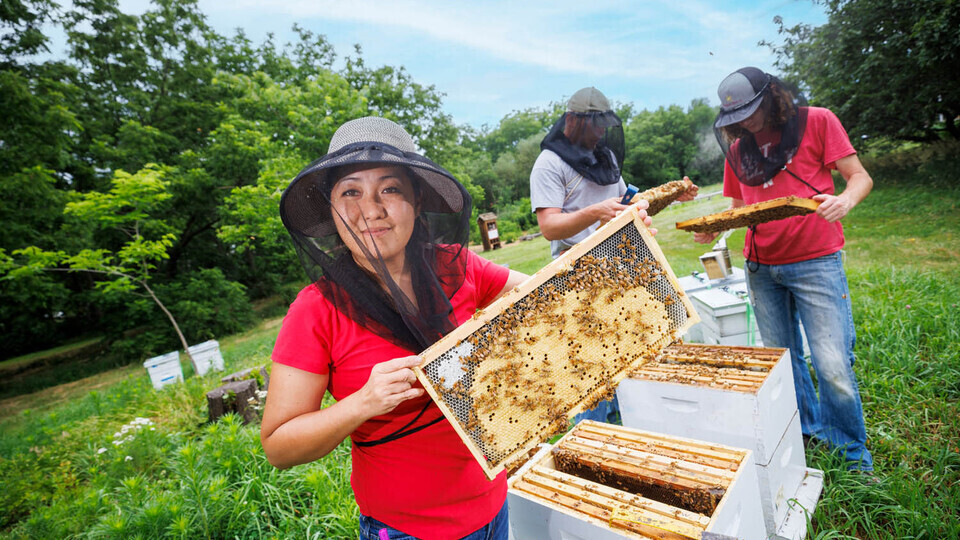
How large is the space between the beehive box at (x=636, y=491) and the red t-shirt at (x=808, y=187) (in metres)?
1.77

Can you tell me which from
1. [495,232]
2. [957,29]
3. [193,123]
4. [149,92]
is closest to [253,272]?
[193,123]

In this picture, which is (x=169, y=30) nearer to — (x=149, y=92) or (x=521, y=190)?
(x=149, y=92)

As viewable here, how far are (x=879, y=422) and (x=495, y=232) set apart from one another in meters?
24.3

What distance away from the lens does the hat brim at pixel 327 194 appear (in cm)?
151

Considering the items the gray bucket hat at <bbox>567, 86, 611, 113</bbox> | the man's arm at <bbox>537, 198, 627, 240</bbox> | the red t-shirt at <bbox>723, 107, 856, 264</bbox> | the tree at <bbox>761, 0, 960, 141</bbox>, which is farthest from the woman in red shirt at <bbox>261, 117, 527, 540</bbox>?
the tree at <bbox>761, 0, 960, 141</bbox>

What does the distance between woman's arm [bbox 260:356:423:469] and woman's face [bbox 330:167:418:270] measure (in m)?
0.46

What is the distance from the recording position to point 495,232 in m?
27.5

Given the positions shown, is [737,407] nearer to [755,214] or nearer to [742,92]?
[755,214]

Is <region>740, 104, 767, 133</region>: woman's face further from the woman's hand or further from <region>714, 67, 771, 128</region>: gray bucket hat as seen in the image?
the woman's hand

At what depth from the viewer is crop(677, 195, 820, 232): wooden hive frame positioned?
2.51 m

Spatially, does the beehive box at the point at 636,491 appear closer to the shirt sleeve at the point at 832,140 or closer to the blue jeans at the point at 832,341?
the blue jeans at the point at 832,341

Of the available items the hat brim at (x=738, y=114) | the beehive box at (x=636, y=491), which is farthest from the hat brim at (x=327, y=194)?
the hat brim at (x=738, y=114)

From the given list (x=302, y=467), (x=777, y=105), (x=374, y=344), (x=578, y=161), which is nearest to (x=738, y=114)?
(x=777, y=105)

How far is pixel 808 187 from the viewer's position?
9.91 ft
